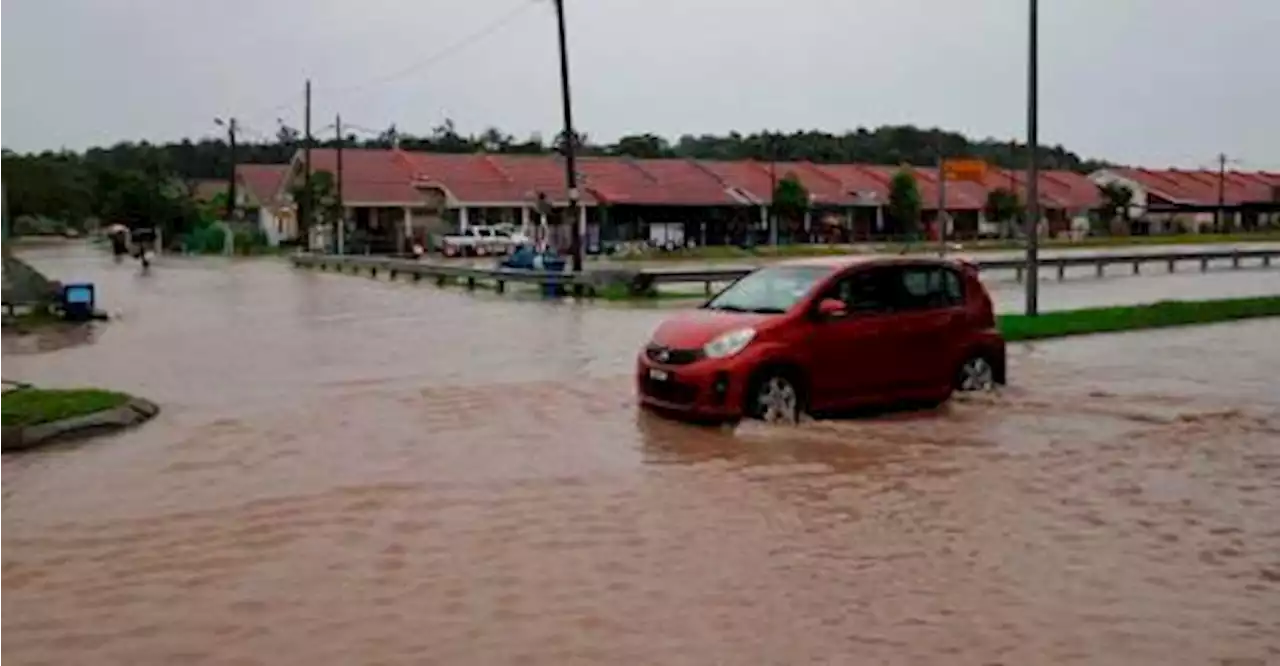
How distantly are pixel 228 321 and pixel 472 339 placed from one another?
7135 millimetres

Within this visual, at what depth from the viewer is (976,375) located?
51.5ft

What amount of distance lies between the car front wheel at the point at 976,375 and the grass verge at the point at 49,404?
28.3 feet

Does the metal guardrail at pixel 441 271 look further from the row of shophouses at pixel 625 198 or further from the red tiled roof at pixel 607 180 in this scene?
the red tiled roof at pixel 607 180

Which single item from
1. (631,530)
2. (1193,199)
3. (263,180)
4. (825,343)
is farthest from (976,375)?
(1193,199)

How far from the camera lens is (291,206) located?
284ft

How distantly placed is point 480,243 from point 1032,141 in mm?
44325

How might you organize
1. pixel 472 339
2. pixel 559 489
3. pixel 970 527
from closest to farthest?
pixel 970 527
pixel 559 489
pixel 472 339

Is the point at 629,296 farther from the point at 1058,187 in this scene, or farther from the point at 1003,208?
the point at 1058,187

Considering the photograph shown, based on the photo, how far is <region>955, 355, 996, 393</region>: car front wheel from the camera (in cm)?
1551

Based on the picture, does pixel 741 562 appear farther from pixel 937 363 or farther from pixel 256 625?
pixel 937 363

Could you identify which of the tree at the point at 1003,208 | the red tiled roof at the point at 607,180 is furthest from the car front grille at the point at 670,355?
the tree at the point at 1003,208

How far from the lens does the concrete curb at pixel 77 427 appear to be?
43.0 feet

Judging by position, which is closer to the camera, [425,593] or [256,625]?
[256,625]

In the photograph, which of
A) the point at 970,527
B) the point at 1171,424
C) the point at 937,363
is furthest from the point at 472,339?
the point at 970,527
